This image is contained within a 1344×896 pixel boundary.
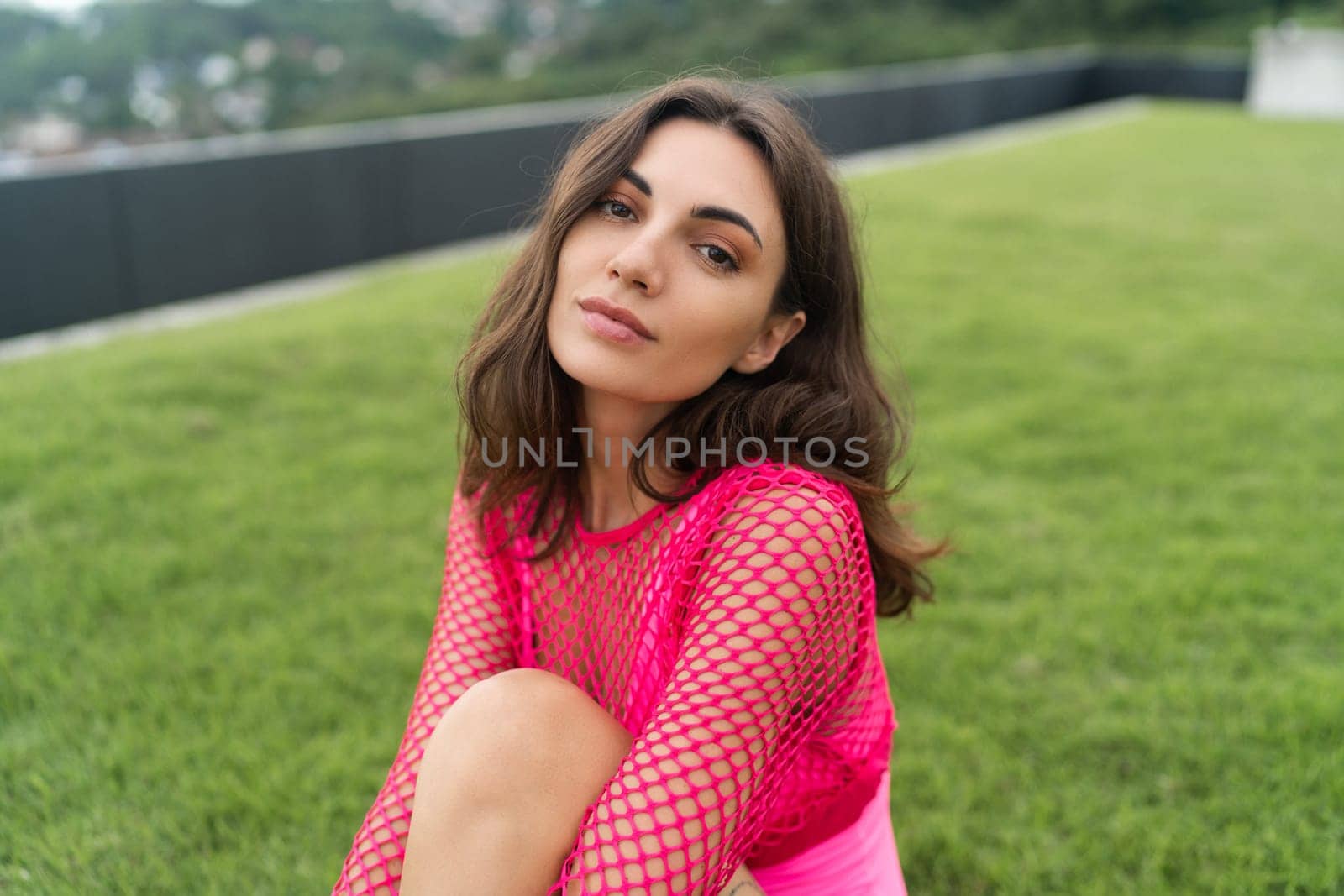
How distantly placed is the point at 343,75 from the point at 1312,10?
78.3ft

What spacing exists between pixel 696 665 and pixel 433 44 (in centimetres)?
3793

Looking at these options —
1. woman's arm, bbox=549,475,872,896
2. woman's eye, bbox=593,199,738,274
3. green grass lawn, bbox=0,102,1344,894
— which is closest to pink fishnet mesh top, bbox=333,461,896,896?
woman's arm, bbox=549,475,872,896

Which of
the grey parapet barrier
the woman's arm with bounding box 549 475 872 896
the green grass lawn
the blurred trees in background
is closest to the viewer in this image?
the woman's arm with bounding box 549 475 872 896

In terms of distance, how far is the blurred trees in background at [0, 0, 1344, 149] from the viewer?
25.3m

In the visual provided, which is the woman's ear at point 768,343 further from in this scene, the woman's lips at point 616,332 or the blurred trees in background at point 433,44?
the blurred trees in background at point 433,44

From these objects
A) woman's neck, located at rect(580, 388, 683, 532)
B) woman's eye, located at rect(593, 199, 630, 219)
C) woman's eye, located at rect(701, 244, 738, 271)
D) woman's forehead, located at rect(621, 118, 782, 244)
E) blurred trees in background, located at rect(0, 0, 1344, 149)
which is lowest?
blurred trees in background, located at rect(0, 0, 1344, 149)

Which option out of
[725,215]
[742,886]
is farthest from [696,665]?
[725,215]

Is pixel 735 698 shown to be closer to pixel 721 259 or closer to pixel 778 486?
pixel 778 486

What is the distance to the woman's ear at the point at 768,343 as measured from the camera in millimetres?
1668

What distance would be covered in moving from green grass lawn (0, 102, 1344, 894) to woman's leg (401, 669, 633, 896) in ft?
2.82

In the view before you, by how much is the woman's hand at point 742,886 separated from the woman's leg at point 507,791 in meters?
0.23

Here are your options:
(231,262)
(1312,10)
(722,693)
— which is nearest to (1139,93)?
(1312,10)

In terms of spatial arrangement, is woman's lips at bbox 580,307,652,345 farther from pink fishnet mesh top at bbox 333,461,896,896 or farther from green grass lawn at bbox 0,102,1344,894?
green grass lawn at bbox 0,102,1344,894

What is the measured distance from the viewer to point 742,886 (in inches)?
61.1
